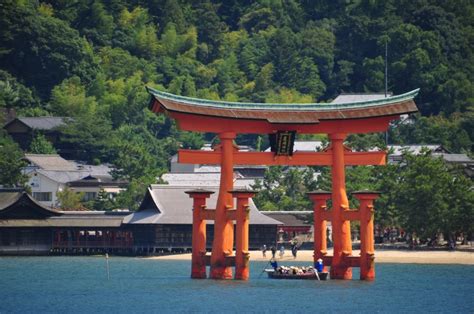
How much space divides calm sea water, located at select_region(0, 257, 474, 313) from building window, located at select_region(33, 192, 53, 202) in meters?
36.4

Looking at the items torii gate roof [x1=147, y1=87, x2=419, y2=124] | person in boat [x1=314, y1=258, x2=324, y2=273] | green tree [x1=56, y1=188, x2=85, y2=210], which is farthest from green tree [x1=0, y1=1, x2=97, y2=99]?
person in boat [x1=314, y1=258, x2=324, y2=273]

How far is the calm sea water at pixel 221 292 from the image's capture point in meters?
70.6

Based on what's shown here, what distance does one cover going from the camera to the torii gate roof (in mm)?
78500

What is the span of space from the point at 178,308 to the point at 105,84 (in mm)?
90638

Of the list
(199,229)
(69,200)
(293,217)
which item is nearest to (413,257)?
(293,217)

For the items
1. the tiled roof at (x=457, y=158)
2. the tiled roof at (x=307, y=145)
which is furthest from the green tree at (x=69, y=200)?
the tiled roof at (x=457, y=158)

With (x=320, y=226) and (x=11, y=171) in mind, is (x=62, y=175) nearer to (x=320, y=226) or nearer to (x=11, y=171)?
(x=11, y=171)

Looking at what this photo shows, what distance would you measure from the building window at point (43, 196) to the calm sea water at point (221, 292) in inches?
1435

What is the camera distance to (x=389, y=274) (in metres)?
89.2

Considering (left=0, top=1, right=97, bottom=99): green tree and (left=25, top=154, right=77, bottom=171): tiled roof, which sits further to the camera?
(left=0, top=1, right=97, bottom=99): green tree

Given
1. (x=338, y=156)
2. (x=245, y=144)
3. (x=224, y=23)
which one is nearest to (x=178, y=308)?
(x=338, y=156)

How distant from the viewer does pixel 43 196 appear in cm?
13088

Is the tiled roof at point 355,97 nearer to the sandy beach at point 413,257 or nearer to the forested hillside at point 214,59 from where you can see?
the forested hillside at point 214,59

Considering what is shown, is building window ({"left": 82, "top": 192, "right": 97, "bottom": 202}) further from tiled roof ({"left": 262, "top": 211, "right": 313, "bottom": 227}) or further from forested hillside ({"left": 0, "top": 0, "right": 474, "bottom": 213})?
tiled roof ({"left": 262, "top": 211, "right": 313, "bottom": 227})
